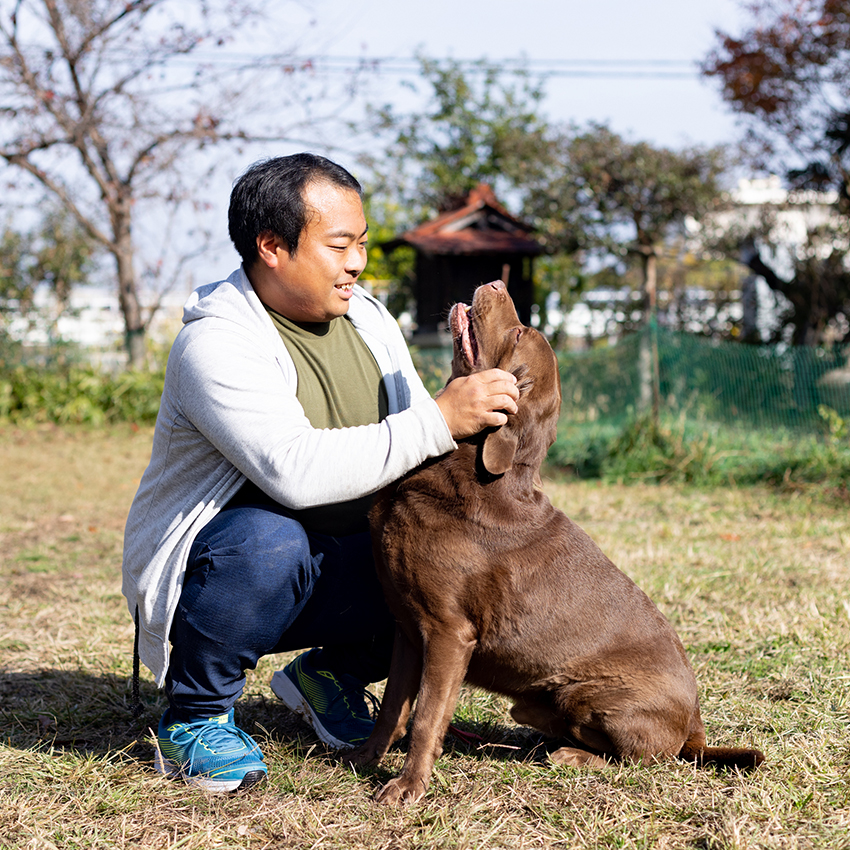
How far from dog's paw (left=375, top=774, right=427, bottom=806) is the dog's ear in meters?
0.85

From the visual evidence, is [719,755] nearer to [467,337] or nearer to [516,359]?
[516,359]

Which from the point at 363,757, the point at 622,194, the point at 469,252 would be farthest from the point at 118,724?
the point at 469,252

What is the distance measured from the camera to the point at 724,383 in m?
8.56

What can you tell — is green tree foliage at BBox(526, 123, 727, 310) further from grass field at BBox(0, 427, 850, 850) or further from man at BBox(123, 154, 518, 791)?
man at BBox(123, 154, 518, 791)

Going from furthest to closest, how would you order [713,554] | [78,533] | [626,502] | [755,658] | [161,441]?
[626,502]
[78,533]
[713,554]
[755,658]
[161,441]

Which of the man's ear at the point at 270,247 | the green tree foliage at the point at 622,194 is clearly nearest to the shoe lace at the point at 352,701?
the man's ear at the point at 270,247

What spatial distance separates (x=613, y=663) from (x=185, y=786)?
122 cm

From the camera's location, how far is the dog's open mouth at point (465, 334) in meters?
2.54

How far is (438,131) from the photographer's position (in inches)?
919

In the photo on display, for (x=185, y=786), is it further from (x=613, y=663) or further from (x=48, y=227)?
(x=48, y=227)

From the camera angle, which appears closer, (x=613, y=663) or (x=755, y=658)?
(x=613, y=663)

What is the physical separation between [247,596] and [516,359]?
1.01 metres

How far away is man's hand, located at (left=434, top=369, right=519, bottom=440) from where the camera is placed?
2266 millimetres

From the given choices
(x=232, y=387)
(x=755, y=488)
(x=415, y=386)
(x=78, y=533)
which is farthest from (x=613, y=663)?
(x=755, y=488)
